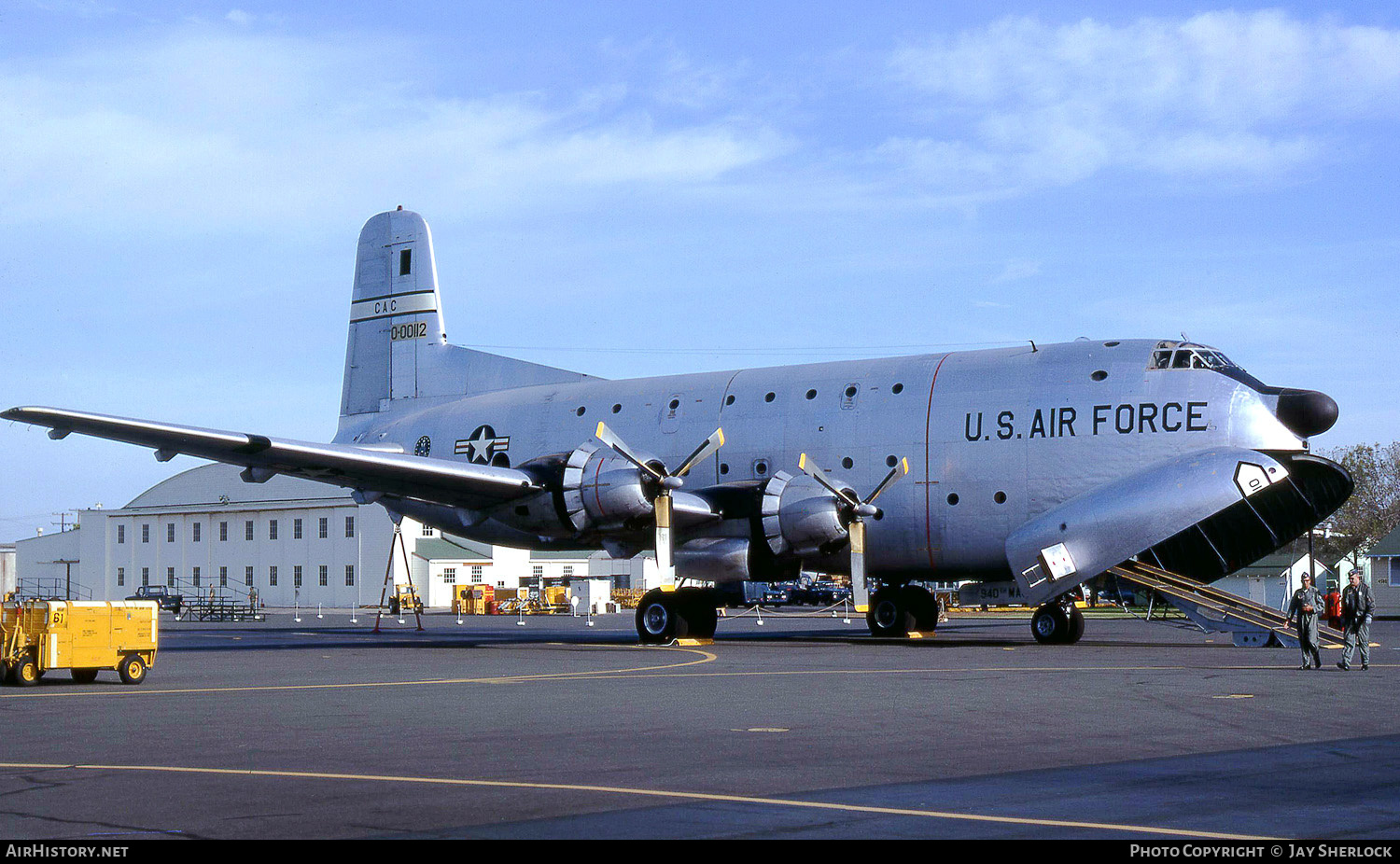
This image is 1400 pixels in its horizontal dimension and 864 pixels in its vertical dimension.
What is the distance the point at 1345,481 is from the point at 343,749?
68.3 ft

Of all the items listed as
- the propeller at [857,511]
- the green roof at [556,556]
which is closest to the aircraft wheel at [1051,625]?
the propeller at [857,511]

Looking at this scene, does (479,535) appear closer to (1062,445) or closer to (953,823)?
(1062,445)

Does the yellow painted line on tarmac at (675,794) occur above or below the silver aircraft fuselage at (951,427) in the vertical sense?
below

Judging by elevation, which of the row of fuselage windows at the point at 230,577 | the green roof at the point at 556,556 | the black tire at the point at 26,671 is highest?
the green roof at the point at 556,556

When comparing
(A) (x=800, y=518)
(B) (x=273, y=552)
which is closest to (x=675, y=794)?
(A) (x=800, y=518)

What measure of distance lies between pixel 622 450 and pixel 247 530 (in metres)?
64.5

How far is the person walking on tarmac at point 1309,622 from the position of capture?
19.8 m

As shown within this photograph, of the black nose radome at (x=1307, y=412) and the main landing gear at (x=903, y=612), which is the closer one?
the black nose radome at (x=1307, y=412)

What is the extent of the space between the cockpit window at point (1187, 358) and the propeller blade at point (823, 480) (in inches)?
240

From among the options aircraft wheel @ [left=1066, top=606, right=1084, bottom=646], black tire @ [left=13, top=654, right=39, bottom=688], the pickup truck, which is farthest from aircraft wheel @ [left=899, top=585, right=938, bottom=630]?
the pickup truck

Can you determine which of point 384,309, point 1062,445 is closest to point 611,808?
point 1062,445

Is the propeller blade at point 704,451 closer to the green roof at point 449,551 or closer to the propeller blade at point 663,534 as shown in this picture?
the propeller blade at point 663,534

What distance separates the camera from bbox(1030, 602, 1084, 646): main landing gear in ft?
92.7
